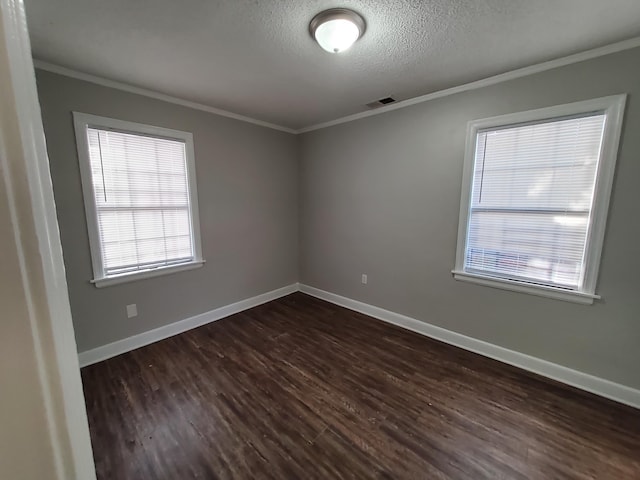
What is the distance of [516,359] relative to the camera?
2373mm

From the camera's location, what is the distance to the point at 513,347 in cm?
238

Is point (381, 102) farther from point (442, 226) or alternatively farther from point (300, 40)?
point (442, 226)

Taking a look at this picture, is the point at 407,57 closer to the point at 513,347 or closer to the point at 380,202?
the point at 380,202

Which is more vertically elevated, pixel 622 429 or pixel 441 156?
pixel 441 156

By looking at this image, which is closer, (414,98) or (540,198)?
(540,198)

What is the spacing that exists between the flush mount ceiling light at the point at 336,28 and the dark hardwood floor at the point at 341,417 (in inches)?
95.2

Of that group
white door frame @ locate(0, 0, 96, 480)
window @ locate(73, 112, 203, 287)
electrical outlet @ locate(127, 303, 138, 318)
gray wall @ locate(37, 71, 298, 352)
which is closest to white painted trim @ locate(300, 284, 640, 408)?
gray wall @ locate(37, 71, 298, 352)

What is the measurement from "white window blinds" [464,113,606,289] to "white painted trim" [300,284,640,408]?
0.69m

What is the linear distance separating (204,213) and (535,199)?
3.18m

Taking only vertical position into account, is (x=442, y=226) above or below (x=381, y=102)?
below

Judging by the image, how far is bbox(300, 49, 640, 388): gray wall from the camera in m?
1.89

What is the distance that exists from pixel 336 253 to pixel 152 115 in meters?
2.54

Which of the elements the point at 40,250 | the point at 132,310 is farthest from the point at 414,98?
the point at 132,310

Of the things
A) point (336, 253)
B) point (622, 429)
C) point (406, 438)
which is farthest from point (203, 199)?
point (622, 429)
